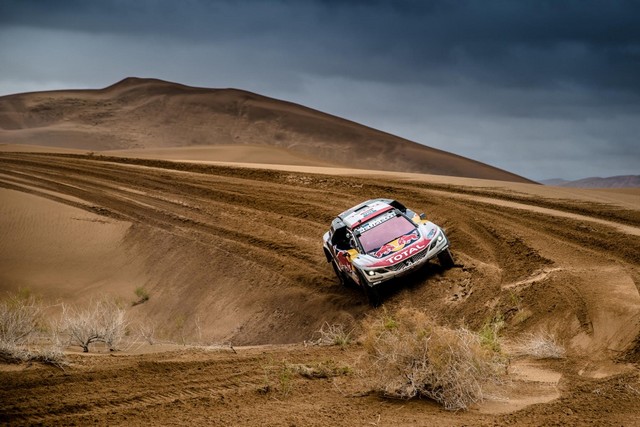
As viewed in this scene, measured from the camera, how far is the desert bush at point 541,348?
13703 millimetres

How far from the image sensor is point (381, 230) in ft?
61.1

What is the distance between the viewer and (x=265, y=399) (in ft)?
35.9

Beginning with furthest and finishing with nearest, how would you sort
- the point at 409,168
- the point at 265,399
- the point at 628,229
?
the point at 409,168
the point at 628,229
the point at 265,399

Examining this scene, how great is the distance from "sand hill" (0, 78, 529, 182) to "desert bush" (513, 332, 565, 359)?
8158 centimetres

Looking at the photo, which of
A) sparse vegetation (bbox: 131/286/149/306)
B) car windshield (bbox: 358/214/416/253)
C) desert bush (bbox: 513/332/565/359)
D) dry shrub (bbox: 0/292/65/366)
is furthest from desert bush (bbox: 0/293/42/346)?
sparse vegetation (bbox: 131/286/149/306)

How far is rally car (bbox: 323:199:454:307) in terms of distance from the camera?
17.7 meters

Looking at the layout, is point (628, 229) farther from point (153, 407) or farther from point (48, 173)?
point (48, 173)

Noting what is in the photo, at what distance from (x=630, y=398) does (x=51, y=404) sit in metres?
7.82

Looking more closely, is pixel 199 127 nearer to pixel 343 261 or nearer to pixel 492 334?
pixel 343 261

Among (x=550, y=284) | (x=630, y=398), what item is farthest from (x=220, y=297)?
(x=630, y=398)

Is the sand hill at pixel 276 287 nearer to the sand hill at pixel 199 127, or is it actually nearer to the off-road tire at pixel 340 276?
the off-road tire at pixel 340 276

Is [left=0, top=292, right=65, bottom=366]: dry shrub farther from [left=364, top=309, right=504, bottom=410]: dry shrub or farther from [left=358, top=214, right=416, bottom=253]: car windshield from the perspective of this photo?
[left=358, top=214, right=416, bottom=253]: car windshield

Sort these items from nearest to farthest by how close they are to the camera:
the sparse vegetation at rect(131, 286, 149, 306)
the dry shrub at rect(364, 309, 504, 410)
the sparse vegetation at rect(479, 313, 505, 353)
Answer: the dry shrub at rect(364, 309, 504, 410) < the sparse vegetation at rect(479, 313, 505, 353) < the sparse vegetation at rect(131, 286, 149, 306)

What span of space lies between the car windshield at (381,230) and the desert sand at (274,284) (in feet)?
4.61
